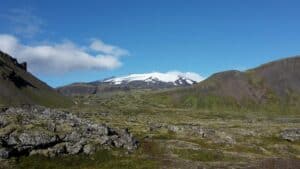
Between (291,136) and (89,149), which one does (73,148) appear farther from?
(291,136)

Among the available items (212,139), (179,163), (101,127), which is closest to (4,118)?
(101,127)

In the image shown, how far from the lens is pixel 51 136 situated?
3556 inches

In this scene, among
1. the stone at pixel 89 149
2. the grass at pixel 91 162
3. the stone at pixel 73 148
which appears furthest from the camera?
the stone at pixel 89 149

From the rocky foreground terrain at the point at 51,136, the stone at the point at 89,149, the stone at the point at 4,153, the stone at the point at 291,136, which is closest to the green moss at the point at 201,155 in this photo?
the rocky foreground terrain at the point at 51,136

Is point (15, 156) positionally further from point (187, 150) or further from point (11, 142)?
point (187, 150)

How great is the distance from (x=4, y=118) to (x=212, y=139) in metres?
55.4

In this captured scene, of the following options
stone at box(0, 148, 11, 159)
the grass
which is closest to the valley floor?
the grass

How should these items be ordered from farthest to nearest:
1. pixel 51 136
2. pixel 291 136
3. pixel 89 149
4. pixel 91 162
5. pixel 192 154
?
pixel 291 136 → pixel 192 154 → pixel 51 136 → pixel 89 149 → pixel 91 162

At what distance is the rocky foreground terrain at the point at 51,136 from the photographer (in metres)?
84.6

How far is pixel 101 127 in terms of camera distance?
340 ft

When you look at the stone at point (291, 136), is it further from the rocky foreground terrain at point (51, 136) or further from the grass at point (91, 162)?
the grass at point (91, 162)

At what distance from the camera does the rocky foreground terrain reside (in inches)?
3332

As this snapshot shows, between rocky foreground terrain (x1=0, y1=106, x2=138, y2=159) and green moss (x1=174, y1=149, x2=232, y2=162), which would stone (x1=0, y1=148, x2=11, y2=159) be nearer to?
rocky foreground terrain (x1=0, y1=106, x2=138, y2=159)

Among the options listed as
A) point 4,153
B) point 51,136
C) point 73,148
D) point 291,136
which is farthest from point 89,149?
point 291,136
